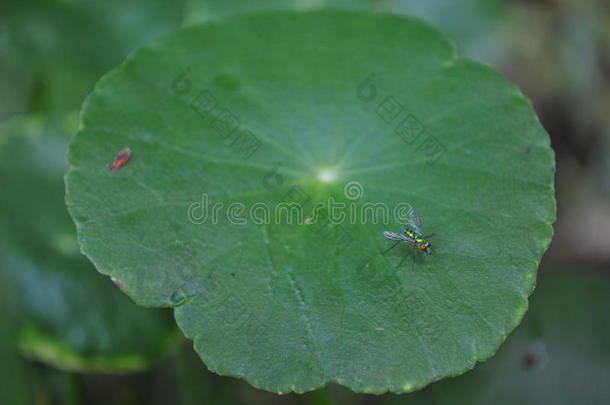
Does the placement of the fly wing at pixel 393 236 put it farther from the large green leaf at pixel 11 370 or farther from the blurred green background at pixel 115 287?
the large green leaf at pixel 11 370

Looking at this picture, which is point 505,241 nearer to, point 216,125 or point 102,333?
point 216,125

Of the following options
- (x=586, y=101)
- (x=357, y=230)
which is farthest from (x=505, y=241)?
(x=586, y=101)

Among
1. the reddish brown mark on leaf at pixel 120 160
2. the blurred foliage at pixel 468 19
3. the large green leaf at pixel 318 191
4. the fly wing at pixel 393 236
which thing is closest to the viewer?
the large green leaf at pixel 318 191

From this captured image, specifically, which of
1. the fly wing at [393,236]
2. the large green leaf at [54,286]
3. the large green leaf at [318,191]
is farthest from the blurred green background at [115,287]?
the fly wing at [393,236]

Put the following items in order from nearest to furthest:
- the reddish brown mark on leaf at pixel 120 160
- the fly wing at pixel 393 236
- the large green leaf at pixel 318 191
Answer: the large green leaf at pixel 318 191, the fly wing at pixel 393 236, the reddish brown mark on leaf at pixel 120 160

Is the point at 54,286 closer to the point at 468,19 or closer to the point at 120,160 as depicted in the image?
the point at 120,160

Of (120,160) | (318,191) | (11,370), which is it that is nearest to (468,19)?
(318,191)
